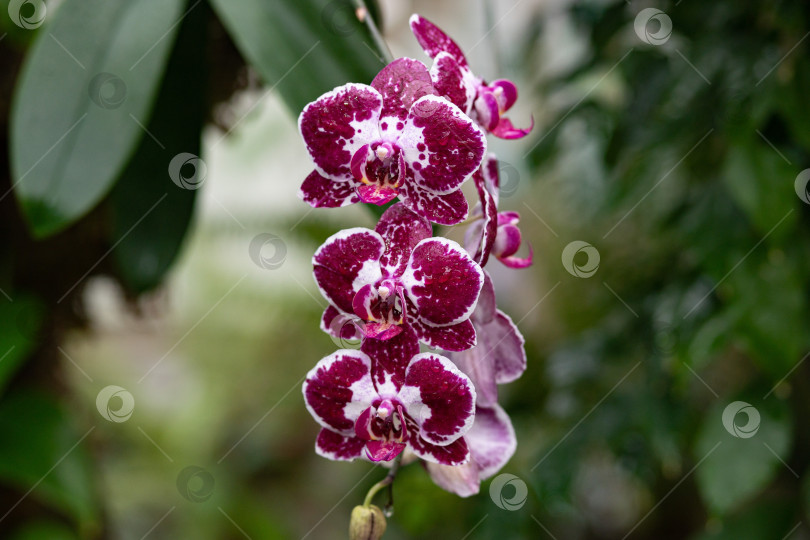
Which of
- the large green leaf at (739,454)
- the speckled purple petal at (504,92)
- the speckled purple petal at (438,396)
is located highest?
the speckled purple petal at (504,92)

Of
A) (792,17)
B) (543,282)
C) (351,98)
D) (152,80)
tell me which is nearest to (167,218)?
(152,80)

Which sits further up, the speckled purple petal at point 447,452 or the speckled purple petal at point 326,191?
the speckled purple petal at point 326,191

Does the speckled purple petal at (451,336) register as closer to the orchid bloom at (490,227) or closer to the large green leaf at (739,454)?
the orchid bloom at (490,227)

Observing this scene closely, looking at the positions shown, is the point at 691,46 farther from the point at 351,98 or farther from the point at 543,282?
the point at 543,282

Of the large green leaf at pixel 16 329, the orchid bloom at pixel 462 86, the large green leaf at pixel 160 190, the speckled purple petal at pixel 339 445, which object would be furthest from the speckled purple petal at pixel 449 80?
the large green leaf at pixel 16 329

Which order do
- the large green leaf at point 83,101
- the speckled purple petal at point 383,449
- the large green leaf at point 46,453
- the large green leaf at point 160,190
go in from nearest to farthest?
the speckled purple petal at point 383,449 → the large green leaf at point 83,101 → the large green leaf at point 160,190 → the large green leaf at point 46,453

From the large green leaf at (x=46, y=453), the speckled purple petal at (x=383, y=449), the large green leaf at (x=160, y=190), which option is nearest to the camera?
the speckled purple petal at (x=383, y=449)
